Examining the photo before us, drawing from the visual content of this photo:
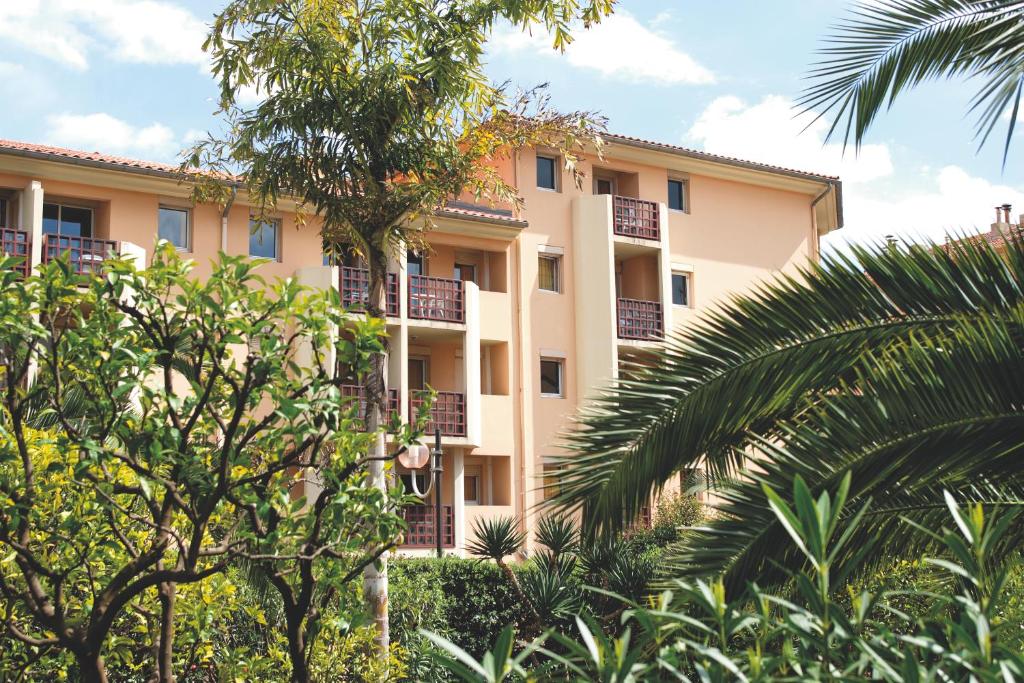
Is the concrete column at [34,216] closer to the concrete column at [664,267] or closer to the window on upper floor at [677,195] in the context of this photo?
the concrete column at [664,267]

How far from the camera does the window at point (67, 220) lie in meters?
27.7

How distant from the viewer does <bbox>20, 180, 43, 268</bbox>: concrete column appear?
2606cm

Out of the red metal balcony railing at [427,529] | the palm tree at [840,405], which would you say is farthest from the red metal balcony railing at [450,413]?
the palm tree at [840,405]

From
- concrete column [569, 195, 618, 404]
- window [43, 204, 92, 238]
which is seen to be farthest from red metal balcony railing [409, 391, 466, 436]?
window [43, 204, 92, 238]

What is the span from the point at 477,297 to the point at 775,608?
24.7 m

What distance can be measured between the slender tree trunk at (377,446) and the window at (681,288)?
20.3m

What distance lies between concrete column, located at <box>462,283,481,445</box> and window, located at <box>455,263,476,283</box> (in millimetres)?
1712

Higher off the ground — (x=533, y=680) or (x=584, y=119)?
(x=584, y=119)

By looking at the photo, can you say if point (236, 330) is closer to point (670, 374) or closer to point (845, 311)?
point (670, 374)

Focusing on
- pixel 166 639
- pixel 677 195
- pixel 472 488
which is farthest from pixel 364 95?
pixel 677 195

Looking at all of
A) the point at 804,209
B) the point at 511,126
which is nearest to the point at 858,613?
the point at 511,126

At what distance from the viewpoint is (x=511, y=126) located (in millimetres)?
18062

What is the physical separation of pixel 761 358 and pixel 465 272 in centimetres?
2691

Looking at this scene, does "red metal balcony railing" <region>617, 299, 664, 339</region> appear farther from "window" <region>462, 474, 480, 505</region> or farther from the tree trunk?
the tree trunk
